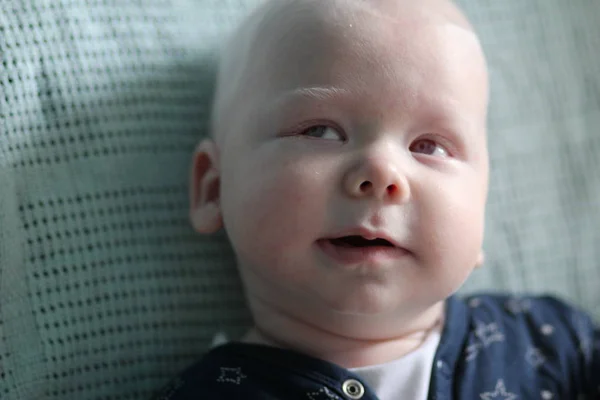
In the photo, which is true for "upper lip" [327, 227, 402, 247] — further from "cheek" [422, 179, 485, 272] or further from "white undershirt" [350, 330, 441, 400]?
"white undershirt" [350, 330, 441, 400]

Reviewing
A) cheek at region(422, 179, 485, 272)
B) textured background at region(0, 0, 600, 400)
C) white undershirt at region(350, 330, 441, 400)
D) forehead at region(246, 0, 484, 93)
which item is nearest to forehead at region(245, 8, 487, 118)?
forehead at region(246, 0, 484, 93)

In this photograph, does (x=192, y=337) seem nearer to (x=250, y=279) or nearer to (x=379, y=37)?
(x=250, y=279)

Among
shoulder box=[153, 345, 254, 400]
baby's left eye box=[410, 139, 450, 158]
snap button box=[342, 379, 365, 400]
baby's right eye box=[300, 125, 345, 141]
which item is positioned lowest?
shoulder box=[153, 345, 254, 400]

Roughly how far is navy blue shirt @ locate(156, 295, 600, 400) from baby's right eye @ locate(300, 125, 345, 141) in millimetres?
272

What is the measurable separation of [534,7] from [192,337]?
84 centimetres

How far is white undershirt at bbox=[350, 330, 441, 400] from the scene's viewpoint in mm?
1017

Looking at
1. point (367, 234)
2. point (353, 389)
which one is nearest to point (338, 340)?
point (353, 389)

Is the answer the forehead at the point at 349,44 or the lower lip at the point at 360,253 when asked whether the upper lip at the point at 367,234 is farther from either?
the forehead at the point at 349,44

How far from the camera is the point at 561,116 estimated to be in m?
1.44

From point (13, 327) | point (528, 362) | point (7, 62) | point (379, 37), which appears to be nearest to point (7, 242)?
point (13, 327)

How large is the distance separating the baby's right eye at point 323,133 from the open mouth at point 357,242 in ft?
0.40

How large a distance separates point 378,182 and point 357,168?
0.03 meters

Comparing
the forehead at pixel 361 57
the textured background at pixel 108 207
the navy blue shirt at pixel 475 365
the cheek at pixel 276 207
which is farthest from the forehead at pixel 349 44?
the navy blue shirt at pixel 475 365

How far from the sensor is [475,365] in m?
1.08
